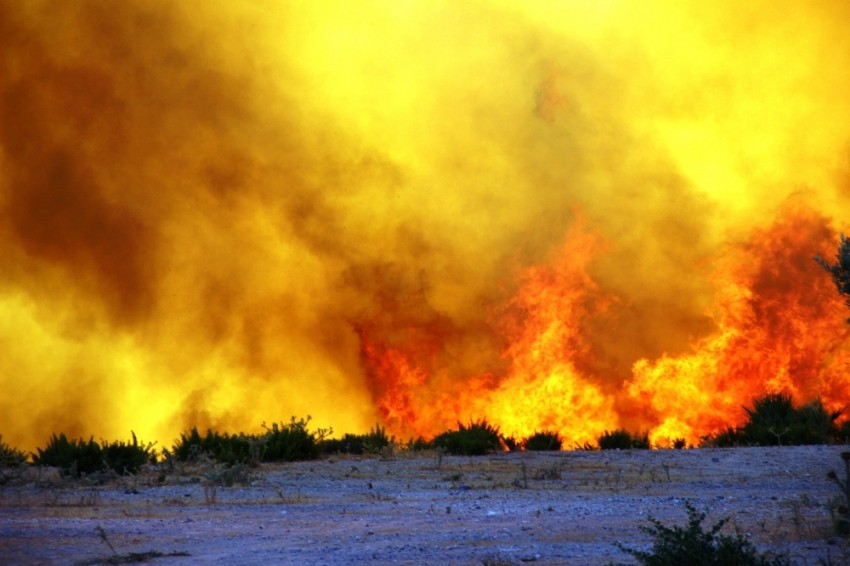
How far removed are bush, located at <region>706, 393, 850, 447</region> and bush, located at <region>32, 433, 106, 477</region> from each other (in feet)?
33.7

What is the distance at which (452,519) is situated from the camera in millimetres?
10406

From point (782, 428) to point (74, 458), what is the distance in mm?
11531

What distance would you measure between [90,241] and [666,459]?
2122 cm

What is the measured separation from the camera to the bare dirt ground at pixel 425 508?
28.2ft

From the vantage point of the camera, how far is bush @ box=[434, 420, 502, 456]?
17969mm

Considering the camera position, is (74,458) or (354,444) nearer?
(74,458)

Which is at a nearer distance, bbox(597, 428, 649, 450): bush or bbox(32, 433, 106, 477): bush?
bbox(32, 433, 106, 477): bush

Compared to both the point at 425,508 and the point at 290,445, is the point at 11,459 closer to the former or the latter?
the point at 290,445

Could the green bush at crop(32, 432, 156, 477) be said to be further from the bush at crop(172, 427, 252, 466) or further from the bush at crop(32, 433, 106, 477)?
the bush at crop(172, 427, 252, 466)

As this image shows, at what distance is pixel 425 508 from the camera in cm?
1134

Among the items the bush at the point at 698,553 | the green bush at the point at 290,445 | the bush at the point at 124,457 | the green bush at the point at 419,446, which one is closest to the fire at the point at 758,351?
the green bush at the point at 419,446

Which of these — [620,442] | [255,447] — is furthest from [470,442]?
[255,447]

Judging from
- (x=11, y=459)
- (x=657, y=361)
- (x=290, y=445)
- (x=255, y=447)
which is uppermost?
(x=657, y=361)

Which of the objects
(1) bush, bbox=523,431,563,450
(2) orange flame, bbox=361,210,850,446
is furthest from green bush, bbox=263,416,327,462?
(2) orange flame, bbox=361,210,850,446
